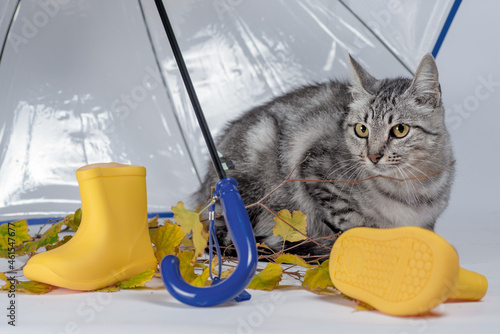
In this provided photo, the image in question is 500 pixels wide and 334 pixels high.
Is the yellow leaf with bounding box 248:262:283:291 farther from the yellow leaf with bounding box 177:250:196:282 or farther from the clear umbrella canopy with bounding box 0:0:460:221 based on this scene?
the clear umbrella canopy with bounding box 0:0:460:221

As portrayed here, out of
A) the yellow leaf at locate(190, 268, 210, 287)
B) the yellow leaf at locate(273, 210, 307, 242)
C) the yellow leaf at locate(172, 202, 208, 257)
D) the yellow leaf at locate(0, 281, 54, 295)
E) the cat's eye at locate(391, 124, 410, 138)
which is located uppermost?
the cat's eye at locate(391, 124, 410, 138)

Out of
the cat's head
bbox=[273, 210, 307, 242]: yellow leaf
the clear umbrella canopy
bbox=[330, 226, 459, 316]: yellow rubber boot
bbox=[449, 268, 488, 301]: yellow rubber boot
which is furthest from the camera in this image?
the clear umbrella canopy

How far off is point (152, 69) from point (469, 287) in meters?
1.12

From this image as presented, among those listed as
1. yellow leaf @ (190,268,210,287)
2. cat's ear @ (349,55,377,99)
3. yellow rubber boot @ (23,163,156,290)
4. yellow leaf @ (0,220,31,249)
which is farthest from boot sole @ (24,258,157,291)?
cat's ear @ (349,55,377,99)

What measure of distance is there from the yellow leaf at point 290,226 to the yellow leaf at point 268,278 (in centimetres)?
11

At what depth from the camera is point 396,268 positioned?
1.96 ft

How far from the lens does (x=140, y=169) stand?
79 cm

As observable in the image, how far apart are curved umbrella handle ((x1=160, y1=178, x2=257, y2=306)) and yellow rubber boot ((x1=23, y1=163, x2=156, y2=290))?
14 centimetres

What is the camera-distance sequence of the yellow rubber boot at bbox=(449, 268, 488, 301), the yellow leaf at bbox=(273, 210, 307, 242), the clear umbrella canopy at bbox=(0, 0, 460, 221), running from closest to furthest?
the yellow rubber boot at bbox=(449, 268, 488, 301) → the yellow leaf at bbox=(273, 210, 307, 242) → the clear umbrella canopy at bbox=(0, 0, 460, 221)

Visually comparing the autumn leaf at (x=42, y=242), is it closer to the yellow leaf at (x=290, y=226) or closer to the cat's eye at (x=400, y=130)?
the yellow leaf at (x=290, y=226)

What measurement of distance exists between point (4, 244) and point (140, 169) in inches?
15.1

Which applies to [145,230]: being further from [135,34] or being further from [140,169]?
[135,34]

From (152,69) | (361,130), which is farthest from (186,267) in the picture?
(152,69)

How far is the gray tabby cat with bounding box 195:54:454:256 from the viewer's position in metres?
0.99
